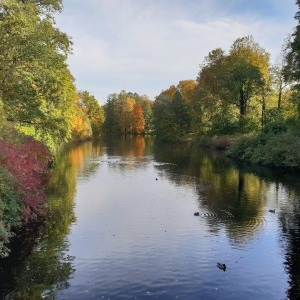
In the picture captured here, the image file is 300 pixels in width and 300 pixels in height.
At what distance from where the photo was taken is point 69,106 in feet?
160

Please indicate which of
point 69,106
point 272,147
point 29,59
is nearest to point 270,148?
point 272,147

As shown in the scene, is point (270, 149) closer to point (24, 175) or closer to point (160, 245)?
point (160, 245)

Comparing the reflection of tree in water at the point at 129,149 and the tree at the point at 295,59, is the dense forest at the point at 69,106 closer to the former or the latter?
the tree at the point at 295,59

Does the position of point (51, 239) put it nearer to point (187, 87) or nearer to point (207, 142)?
point (207, 142)

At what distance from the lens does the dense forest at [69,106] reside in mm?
20922

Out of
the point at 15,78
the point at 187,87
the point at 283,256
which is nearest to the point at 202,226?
the point at 283,256

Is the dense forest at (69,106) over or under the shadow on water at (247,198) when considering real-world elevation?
over

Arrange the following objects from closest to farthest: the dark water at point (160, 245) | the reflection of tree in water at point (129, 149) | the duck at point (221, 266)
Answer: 1. the dark water at point (160, 245)
2. the duck at point (221, 266)
3. the reflection of tree in water at point (129, 149)

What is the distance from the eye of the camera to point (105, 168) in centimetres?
4038

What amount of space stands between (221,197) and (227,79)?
3806cm

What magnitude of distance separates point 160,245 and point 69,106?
118ft

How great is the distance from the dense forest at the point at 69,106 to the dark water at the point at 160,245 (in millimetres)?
1898

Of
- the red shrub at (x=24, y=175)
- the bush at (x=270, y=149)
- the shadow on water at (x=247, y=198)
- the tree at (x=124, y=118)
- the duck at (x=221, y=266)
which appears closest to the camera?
the duck at (x=221, y=266)

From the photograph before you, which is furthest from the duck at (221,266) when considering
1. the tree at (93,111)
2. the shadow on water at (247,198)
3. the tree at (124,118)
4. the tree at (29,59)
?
the tree at (124,118)
